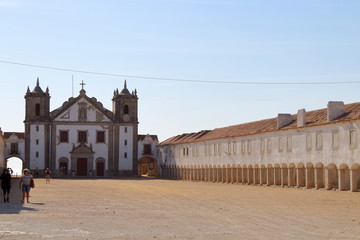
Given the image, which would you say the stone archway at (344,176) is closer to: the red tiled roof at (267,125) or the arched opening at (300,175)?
the red tiled roof at (267,125)

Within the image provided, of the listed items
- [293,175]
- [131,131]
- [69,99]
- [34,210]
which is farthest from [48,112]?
[34,210]

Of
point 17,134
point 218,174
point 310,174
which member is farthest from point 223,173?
point 17,134

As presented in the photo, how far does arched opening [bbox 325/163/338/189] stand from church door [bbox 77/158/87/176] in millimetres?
41285

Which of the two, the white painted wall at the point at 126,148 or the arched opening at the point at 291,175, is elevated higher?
the white painted wall at the point at 126,148

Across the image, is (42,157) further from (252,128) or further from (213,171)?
(252,128)

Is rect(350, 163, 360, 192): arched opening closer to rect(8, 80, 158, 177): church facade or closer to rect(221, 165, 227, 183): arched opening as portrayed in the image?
rect(221, 165, 227, 183): arched opening

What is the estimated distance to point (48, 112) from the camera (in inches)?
2992

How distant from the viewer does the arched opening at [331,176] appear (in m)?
39.8

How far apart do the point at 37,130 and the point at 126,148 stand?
10516mm

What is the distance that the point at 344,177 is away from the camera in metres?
38.2

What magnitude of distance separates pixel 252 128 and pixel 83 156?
2696 centimetres

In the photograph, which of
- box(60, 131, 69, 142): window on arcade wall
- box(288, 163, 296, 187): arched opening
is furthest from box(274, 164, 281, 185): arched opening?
box(60, 131, 69, 142): window on arcade wall

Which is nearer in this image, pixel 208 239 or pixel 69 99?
pixel 208 239

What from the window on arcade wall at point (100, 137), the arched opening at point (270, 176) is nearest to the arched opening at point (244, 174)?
the arched opening at point (270, 176)
